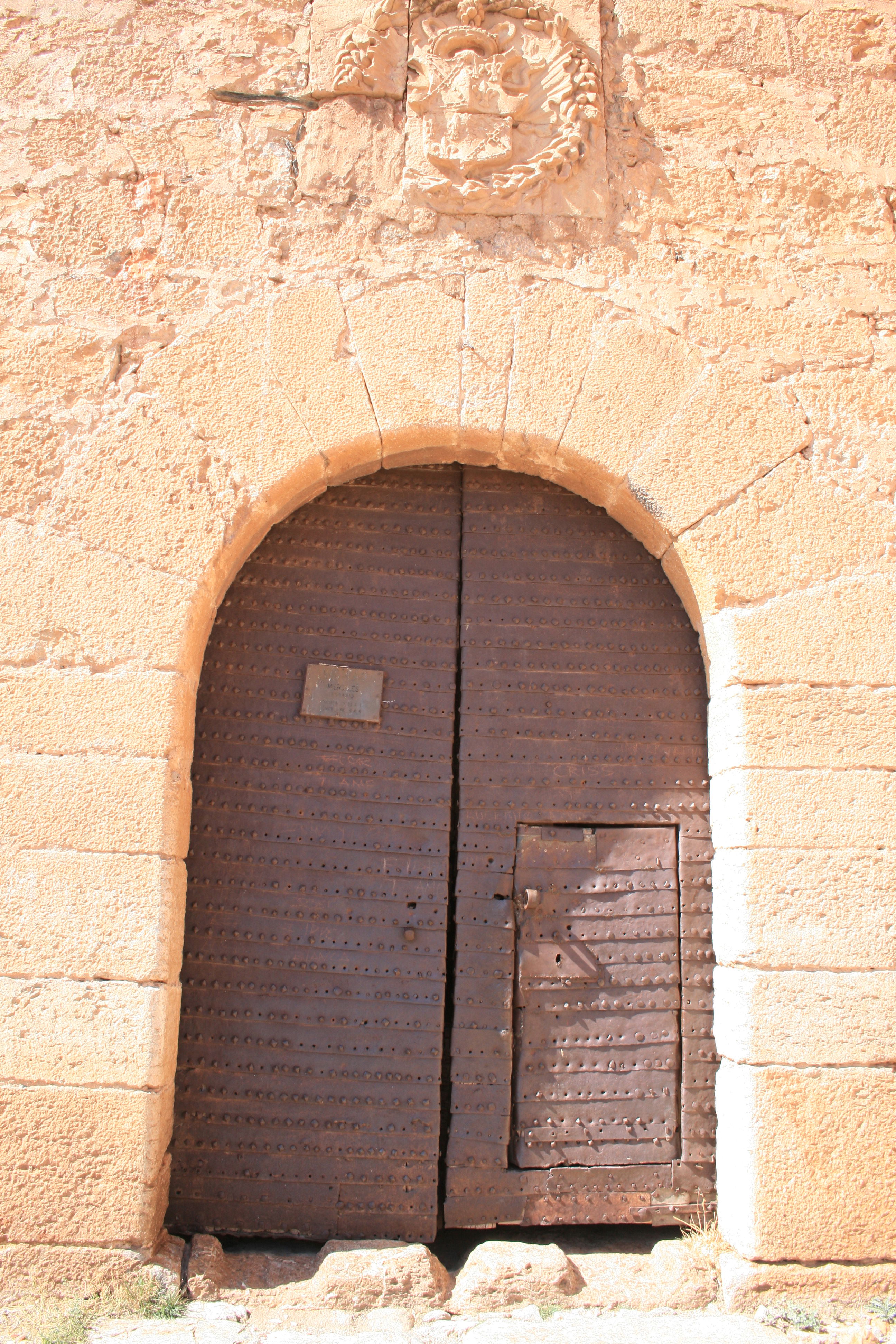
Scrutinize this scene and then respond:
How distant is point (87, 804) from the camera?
2.50m

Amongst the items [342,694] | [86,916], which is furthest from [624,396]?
[86,916]

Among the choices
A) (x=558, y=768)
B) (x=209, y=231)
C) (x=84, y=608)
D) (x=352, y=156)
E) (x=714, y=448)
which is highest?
(x=352, y=156)

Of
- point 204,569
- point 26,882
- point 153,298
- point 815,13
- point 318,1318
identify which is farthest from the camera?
point 815,13

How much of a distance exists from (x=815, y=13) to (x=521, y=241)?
1.37m

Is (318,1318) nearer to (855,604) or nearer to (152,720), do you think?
(152,720)

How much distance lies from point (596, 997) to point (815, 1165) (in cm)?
71

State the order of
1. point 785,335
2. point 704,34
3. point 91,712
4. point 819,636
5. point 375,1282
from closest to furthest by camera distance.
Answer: point 375,1282 < point 91,712 < point 819,636 < point 785,335 < point 704,34

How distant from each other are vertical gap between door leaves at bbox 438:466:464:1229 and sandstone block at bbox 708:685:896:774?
33.2 inches

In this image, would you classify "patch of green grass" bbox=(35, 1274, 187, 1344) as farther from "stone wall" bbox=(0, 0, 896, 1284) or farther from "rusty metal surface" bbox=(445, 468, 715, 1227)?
"rusty metal surface" bbox=(445, 468, 715, 1227)

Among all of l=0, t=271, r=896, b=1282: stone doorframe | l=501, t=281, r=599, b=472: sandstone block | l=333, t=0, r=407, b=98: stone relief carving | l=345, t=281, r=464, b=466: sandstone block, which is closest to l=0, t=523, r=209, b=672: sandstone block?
l=0, t=271, r=896, b=1282: stone doorframe

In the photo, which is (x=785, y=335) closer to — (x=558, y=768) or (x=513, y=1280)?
(x=558, y=768)

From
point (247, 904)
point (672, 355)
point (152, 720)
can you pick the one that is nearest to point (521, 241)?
point (672, 355)

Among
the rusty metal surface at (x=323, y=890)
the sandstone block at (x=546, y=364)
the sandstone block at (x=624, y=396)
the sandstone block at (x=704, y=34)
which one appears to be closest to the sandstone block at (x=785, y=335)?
the sandstone block at (x=624, y=396)

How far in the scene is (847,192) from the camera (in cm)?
299
